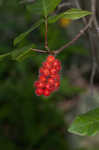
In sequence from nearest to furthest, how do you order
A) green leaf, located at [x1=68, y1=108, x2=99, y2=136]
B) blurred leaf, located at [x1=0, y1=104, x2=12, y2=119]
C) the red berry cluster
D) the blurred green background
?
1. green leaf, located at [x1=68, y1=108, x2=99, y2=136]
2. the red berry cluster
3. the blurred green background
4. blurred leaf, located at [x1=0, y1=104, x2=12, y2=119]

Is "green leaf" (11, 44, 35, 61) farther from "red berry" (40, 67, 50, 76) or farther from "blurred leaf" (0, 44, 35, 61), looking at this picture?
"red berry" (40, 67, 50, 76)

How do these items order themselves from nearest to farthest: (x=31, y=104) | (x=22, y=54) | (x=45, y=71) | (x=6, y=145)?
1. (x=22, y=54)
2. (x=45, y=71)
3. (x=6, y=145)
4. (x=31, y=104)

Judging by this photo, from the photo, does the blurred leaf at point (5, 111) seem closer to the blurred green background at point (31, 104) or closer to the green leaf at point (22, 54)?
the blurred green background at point (31, 104)

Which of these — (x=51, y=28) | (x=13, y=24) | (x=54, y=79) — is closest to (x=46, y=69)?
(x=54, y=79)

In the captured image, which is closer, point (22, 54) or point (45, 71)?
point (22, 54)

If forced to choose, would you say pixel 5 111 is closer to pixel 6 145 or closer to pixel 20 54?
pixel 6 145

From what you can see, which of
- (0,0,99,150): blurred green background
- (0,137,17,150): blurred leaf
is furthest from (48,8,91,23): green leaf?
(0,137,17,150): blurred leaf

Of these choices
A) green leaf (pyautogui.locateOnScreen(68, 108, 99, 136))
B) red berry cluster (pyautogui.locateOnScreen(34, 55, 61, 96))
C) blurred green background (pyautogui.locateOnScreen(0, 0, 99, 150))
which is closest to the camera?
green leaf (pyautogui.locateOnScreen(68, 108, 99, 136))

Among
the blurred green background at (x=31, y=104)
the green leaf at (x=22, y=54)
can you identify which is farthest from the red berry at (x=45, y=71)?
the blurred green background at (x=31, y=104)

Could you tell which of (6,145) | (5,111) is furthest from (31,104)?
(6,145)
